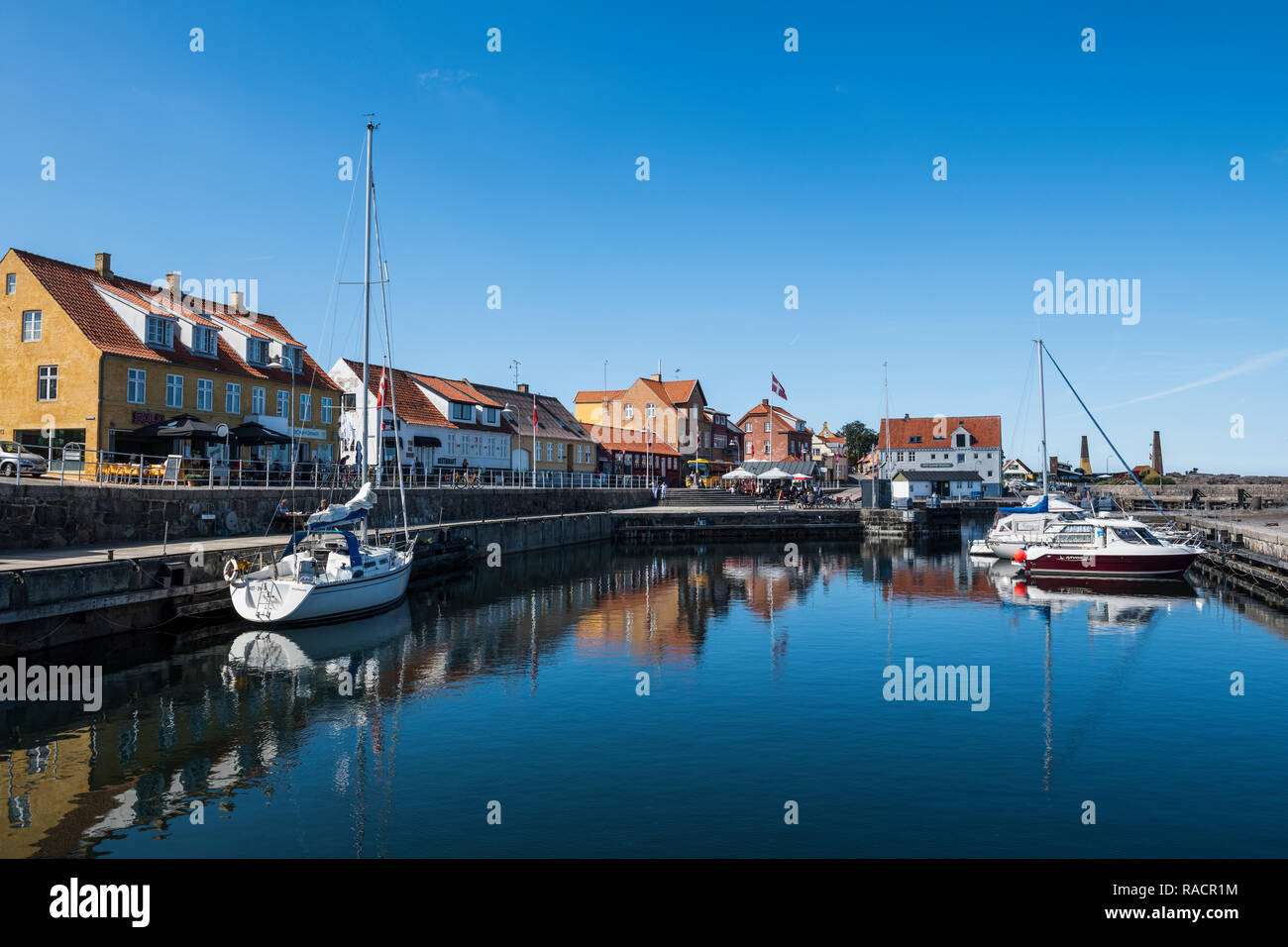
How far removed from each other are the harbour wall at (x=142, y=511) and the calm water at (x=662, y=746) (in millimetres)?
7067

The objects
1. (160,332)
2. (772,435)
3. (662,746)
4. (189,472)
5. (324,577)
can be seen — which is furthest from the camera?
(772,435)

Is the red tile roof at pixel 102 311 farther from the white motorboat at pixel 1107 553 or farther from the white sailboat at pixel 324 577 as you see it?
the white motorboat at pixel 1107 553

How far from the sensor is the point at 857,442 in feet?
467

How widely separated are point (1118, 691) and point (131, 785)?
68.4ft

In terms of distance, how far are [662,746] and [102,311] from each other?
39568mm

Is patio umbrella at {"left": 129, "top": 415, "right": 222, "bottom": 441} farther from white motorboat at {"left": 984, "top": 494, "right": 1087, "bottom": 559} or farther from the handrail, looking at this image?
white motorboat at {"left": 984, "top": 494, "right": 1087, "bottom": 559}

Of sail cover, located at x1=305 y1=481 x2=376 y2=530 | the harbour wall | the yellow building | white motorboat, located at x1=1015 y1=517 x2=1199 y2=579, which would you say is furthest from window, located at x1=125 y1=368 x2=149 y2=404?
white motorboat, located at x1=1015 y1=517 x2=1199 y2=579

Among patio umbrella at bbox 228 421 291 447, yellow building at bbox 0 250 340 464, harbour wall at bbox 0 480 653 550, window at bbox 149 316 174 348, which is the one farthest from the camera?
window at bbox 149 316 174 348

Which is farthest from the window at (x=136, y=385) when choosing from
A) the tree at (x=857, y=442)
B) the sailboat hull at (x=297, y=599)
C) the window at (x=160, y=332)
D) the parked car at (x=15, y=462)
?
the tree at (x=857, y=442)

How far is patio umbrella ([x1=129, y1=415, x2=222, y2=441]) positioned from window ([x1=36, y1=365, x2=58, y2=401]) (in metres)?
3.94

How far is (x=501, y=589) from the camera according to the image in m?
36.1

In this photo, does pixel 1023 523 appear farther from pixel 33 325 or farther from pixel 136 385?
pixel 33 325

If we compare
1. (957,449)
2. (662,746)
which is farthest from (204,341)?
(957,449)

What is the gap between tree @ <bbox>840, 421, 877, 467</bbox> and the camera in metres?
141
